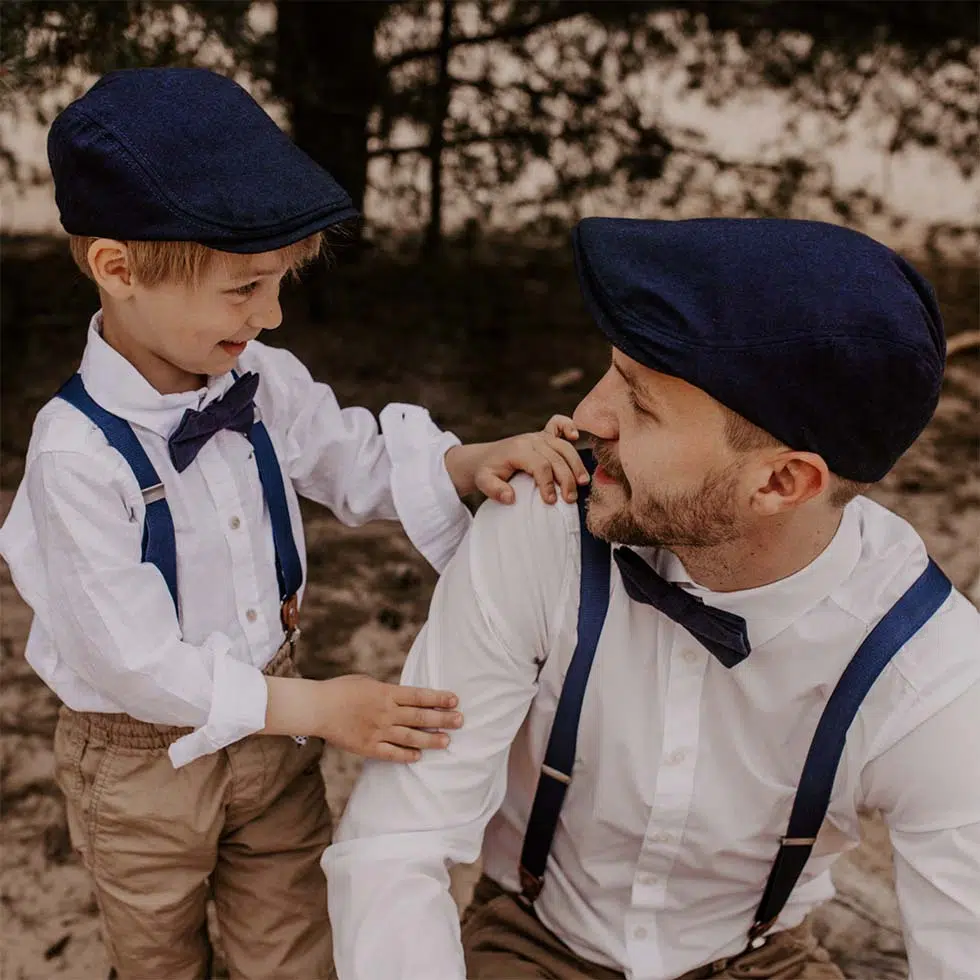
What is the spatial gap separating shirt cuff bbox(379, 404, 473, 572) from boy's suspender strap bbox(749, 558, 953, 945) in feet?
2.32

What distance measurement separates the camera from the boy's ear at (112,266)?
170 centimetres

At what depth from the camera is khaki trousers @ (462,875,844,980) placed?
1.92 m

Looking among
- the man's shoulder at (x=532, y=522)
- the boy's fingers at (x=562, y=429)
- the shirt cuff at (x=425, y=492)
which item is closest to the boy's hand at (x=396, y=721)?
the man's shoulder at (x=532, y=522)

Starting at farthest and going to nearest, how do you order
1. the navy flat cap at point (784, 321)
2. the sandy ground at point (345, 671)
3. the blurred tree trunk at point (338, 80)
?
the blurred tree trunk at point (338, 80) → the sandy ground at point (345, 671) → the navy flat cap at point (784, 321)

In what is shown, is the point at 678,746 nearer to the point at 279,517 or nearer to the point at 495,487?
the point at 495,487

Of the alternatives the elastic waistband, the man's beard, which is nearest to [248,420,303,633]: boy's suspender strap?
the elastic waistband

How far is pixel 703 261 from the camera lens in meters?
1.41

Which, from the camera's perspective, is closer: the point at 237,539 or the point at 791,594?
the point at 791,594

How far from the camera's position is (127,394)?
1.75 meters

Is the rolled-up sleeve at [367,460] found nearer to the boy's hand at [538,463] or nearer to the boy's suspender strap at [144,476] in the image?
the boy's hand at [538,463]

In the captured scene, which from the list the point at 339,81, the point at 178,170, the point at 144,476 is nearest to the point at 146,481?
the point at 144,476

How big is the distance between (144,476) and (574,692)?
0.70 m

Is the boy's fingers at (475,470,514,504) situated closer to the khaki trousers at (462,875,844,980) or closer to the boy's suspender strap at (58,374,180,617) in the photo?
the boy's suspender strap at (58,374,180,617)

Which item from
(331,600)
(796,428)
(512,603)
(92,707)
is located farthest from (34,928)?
(796,428)
